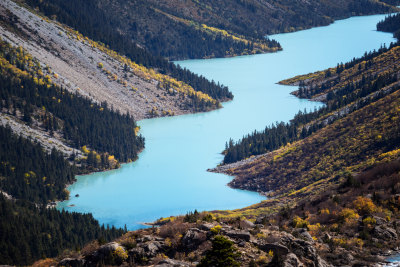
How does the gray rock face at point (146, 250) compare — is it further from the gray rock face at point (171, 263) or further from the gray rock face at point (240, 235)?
the gray rock face at point (240, 235)

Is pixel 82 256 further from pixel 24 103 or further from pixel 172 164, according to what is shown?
pixel 24 103

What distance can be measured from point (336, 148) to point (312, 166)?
5.78m

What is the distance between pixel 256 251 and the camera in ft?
129

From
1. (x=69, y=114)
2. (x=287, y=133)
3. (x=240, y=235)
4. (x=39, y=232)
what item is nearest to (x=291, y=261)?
(x=240, y=235)

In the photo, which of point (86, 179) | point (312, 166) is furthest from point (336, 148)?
point (86, 179)

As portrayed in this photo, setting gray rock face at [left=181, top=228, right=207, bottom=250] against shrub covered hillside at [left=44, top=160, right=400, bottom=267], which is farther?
gray rock face at [left=181, top=228, right=207, bottom=250]

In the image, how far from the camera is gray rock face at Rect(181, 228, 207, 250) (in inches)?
1601

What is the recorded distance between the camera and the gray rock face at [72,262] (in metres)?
40.1

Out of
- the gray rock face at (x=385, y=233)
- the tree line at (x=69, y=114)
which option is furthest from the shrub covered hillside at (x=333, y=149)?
the gray rock face at (x=385, y=233)

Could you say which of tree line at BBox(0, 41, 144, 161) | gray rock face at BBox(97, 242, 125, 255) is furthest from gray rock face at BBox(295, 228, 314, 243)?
tree line at BBox(0, 41, 144, 161)

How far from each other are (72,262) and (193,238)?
8.81 meters

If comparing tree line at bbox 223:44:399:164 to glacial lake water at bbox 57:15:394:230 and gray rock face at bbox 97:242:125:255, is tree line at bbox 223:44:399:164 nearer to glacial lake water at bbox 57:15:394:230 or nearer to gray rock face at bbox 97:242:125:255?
glacial lake water at bbox 57:15:394:230

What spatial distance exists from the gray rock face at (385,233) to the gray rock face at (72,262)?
2240 cm

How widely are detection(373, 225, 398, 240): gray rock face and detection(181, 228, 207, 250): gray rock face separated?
1373 cm
